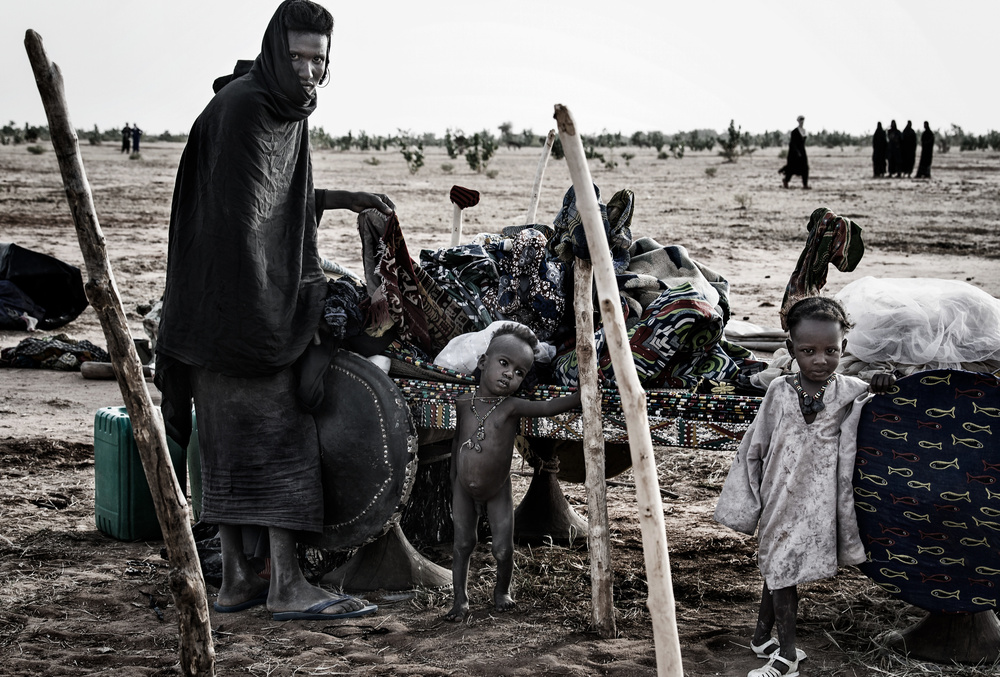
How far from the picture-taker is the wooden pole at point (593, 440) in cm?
373

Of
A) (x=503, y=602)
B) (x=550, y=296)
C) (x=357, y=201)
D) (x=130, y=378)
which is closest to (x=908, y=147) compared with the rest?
(x=550, y=296)

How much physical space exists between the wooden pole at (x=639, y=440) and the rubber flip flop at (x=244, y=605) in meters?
1.84

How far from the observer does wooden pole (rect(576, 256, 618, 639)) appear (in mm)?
3730

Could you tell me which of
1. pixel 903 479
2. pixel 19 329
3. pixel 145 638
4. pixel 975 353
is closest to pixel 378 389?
pixel 145 638

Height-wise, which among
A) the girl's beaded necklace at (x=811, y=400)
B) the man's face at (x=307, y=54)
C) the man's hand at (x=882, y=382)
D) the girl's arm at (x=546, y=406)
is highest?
the man's face at (x=307, y=54)

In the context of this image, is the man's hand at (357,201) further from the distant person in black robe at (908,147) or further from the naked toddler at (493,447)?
the distant person in black robe at (908,147)

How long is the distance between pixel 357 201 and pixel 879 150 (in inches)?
947

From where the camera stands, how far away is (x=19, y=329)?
9719 mm

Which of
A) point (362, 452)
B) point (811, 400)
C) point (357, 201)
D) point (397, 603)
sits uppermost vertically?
point (357, 201)

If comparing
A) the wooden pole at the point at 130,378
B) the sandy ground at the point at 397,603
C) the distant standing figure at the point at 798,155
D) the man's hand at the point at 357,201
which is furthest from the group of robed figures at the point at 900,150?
the wooden pole at the point at 130,378

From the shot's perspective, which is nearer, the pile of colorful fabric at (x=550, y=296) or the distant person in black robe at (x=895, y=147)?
the pile of colorful fabric at (x=550, y=296)

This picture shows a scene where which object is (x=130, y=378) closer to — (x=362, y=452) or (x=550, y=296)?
(x=362, y=452)

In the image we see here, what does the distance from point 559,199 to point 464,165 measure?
12494 mm

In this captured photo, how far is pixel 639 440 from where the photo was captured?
299cm
